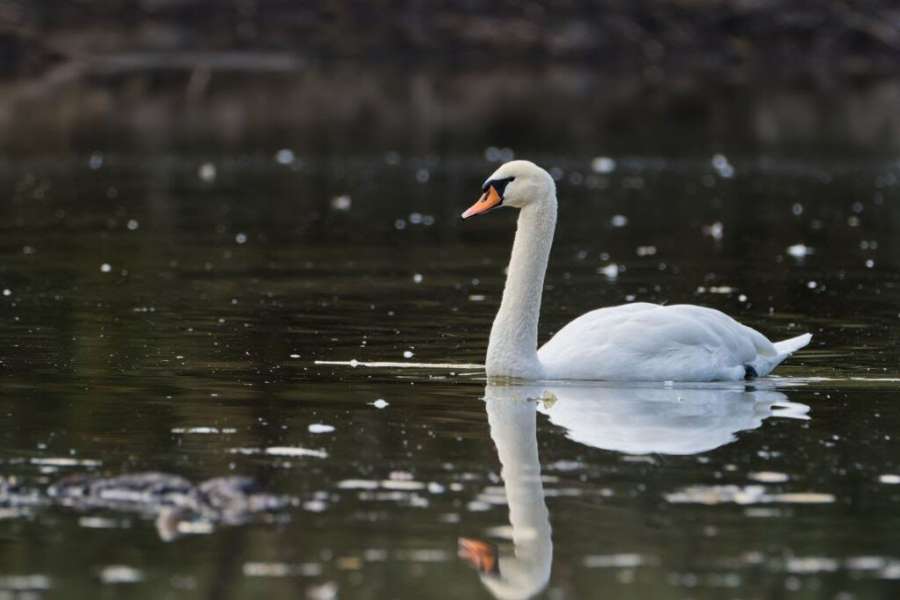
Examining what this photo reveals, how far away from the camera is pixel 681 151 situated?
31.2 metres

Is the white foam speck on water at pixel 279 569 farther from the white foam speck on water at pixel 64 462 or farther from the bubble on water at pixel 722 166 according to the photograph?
the bubble on water at pixel 722 166

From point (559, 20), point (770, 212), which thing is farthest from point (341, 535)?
point (559, 20)

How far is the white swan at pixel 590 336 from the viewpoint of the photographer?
1088 centimetres

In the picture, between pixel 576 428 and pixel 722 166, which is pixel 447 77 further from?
pixel 576 428

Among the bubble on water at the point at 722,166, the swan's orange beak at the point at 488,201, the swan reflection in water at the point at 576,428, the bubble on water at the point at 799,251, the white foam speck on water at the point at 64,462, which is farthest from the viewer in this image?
the bubble on water at the point at 722,166

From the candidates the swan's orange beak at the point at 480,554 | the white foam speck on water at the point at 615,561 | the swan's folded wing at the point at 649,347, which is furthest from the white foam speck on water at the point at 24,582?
the swan's folded wing at the point at 649,347

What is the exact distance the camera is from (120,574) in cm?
666

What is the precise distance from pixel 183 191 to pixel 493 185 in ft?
46.4

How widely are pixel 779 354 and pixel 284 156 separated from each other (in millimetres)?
19158

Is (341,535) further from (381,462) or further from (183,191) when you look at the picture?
(183,191)

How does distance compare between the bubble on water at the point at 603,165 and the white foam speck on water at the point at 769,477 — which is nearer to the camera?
the white foam speck on water at the point at 769,477

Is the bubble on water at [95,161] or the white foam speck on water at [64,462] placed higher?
the bubble on water at [95,161]

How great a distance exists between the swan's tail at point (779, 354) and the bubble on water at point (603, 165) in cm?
1643

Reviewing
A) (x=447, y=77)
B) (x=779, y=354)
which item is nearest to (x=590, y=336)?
(x=779, y=354)
